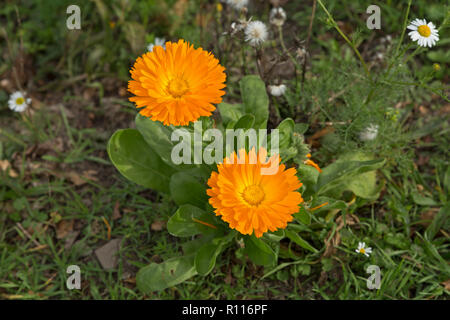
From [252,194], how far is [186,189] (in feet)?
1.72

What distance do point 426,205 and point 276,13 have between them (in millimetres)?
1470

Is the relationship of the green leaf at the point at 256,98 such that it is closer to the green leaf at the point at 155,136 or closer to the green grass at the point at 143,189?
the green grass at the point at 143,189

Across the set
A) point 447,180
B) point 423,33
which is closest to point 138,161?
point 423,33

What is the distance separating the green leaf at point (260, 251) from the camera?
1.93 meters

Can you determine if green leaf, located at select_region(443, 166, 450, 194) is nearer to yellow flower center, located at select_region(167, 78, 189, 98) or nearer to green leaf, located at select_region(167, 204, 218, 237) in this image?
green leaf, located at select_region(167, 204, 218, 237)

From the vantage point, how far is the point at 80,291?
2365 mm

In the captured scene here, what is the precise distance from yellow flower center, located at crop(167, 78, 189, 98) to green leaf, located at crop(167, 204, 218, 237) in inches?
23.8

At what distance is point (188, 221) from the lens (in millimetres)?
2049

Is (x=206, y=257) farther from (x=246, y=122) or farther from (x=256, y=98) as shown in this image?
(x=256, y=98)

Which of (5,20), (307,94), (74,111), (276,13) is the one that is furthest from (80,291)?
(5,20)

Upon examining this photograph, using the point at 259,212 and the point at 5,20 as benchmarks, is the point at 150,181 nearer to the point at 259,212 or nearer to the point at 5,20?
the point at 259,212

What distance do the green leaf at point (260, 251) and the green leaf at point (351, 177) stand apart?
441mm

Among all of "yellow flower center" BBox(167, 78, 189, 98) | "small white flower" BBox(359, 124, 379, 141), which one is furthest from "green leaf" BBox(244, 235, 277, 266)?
"small white flower" BBox(359, 124, 379, 141)

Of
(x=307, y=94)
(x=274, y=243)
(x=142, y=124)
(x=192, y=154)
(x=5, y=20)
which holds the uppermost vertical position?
(x=5, y=20)
